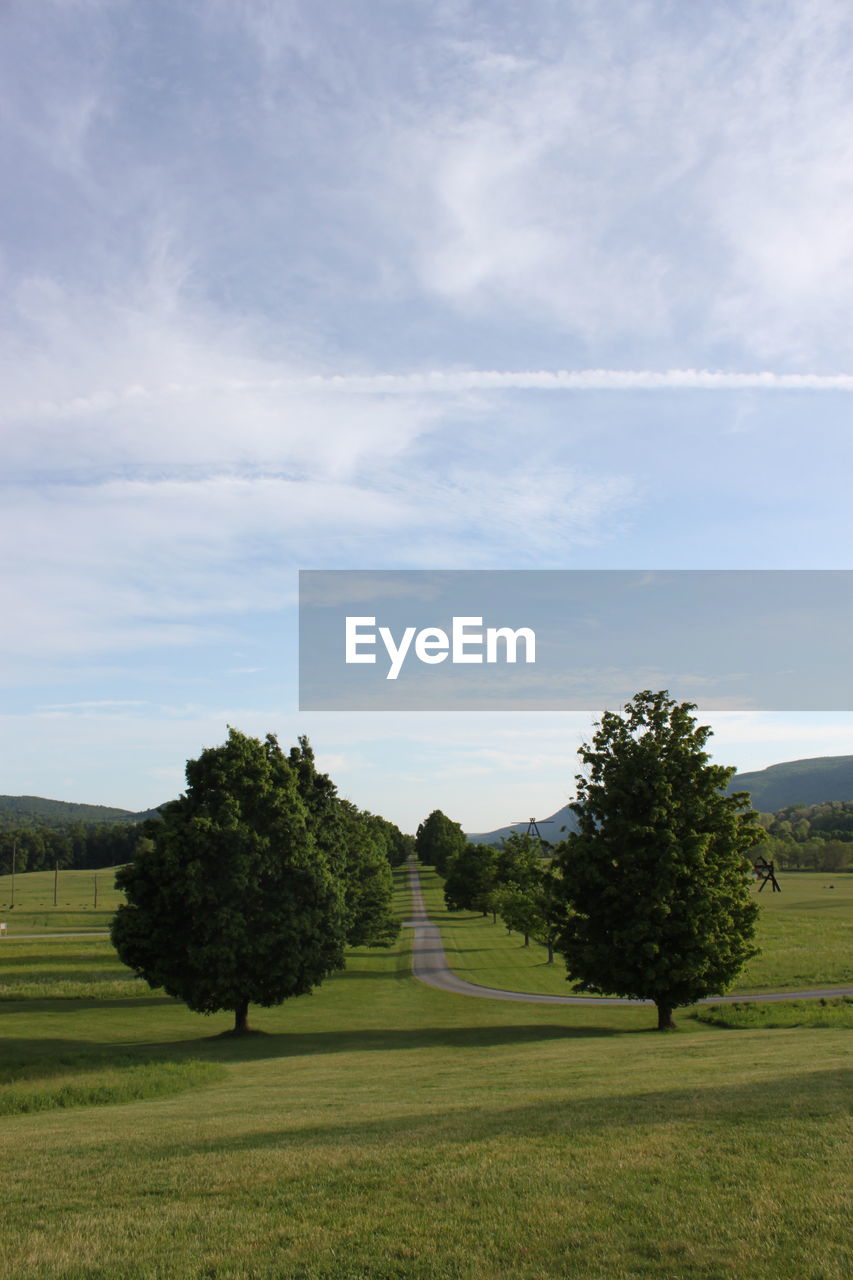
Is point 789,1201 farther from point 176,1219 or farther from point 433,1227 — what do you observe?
point 176,1219

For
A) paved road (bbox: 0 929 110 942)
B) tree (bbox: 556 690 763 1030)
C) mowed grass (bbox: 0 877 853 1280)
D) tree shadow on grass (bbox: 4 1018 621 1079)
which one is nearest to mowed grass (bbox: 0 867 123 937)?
paved road (bbox: 0 929 110 942)

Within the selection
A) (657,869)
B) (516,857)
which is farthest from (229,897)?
(516,857)

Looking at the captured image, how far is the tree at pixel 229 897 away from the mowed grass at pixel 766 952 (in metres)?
21.2

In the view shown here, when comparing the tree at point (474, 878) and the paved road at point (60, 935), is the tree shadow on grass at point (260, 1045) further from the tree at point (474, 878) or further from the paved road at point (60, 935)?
the tree at point (474, 878)

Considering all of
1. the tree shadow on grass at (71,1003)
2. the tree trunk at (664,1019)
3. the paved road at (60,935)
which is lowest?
the paved road at (60,935)

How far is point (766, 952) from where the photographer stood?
65.9 meters

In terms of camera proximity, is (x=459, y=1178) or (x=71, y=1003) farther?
(x=71, y=1003)

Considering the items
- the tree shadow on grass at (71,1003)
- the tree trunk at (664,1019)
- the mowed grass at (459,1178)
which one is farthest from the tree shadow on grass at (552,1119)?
the tree shadow on grass at (71,1003)

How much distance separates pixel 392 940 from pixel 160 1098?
187 feet

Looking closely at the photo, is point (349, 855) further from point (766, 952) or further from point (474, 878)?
point (474, 878)

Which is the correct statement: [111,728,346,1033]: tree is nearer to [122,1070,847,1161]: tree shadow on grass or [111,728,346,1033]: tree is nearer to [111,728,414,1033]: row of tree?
[111,728,414,1033]: row of tree

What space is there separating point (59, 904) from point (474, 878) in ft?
229

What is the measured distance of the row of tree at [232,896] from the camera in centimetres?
3497

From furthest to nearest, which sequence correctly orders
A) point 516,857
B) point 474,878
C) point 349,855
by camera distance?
point 474,878 < point 516,857 < point 349,855
